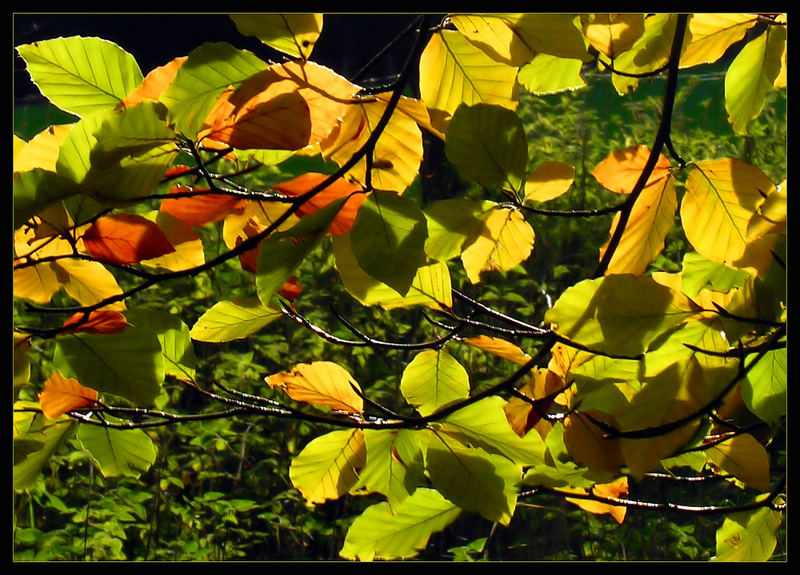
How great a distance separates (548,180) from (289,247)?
0.25m

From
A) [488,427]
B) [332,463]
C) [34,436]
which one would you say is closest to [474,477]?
[488,427]

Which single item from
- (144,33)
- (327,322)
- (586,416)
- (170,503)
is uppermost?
(144,33)

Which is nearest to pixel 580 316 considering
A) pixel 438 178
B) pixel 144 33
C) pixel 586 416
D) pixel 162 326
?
pixel 586 416

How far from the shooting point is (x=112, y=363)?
49 cm

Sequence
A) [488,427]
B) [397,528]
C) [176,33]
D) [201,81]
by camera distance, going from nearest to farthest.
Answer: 1. [201,81]
2. [488,427]
3. [397,528]
4. [176,33]

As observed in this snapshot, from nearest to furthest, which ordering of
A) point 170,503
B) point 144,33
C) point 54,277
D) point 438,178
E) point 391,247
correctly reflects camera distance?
1. point 391,247
2. point 54,277
3. point 144,33
4. point 170,503
5. point 438,178

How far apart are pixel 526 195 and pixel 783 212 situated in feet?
0.60

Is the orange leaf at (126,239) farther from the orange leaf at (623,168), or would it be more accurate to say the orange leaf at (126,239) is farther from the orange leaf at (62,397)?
the orange leaf at (623,168)

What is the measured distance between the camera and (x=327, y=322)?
313cm

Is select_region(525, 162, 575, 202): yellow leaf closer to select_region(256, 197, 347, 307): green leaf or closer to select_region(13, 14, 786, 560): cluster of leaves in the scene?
select_region(13, 14, 786, 560): cluster of leaves

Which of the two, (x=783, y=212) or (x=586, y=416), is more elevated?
(x=783, y=212)

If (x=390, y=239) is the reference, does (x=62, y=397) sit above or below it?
below

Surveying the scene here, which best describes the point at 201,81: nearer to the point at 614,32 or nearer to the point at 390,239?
the point at 390,239

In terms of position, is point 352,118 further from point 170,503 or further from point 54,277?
point 170,503
